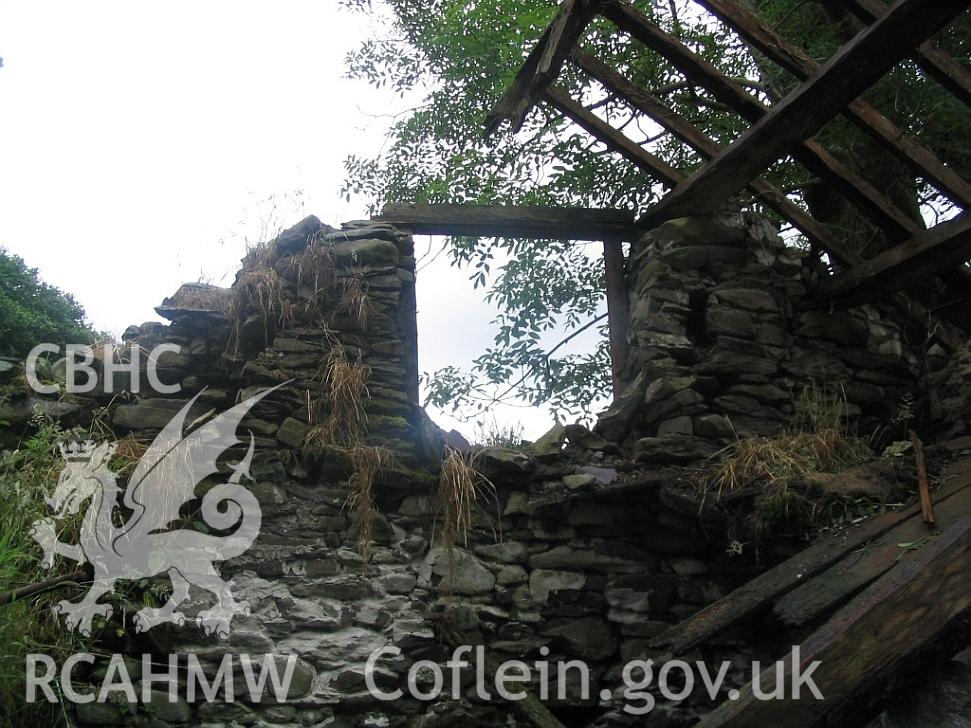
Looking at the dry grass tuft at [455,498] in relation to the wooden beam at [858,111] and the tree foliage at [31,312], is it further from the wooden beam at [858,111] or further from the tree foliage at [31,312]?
the tree foliage at [31,312]

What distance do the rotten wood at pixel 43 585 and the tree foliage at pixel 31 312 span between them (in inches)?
173

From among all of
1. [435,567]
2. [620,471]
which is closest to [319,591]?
[435,567]

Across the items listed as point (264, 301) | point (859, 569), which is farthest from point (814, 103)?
point (264, 301)

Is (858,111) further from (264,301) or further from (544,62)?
(264,301)

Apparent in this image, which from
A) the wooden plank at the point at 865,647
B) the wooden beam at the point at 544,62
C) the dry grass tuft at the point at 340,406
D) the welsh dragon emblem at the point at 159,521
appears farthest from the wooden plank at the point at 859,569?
the wooden beam at the point at 544,62

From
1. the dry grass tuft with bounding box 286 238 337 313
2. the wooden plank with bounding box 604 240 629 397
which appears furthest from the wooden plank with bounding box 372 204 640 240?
the dry grass tuft with bounding box 286 238 337 313

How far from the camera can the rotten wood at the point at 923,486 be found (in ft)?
11.5

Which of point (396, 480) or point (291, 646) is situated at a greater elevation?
point (396, 480)

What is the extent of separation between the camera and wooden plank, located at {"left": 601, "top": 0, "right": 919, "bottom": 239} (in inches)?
164

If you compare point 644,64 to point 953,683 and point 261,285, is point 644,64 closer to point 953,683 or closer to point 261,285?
point 261,285

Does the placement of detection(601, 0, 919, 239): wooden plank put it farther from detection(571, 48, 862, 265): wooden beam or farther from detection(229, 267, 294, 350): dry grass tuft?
detection(229, 267, 294, 350): dry grass tuft

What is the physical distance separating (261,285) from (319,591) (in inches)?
65.0

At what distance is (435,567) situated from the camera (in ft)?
13.3

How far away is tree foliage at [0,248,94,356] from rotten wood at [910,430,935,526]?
6.67m
